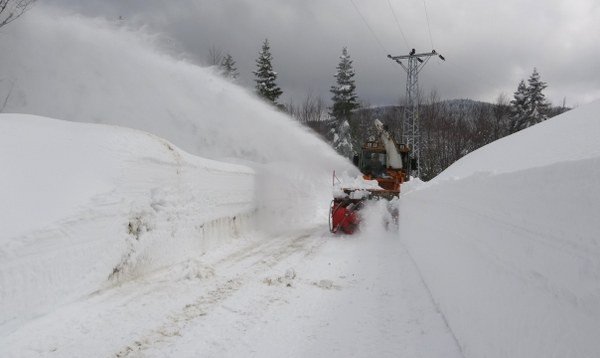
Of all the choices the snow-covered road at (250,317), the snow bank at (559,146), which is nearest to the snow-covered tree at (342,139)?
the snow-covered road at (250,317)

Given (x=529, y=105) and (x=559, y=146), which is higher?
(x=529, y=105)

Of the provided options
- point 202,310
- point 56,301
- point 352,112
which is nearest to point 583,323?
point 202,310

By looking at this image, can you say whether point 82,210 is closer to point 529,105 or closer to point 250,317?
point 250,317

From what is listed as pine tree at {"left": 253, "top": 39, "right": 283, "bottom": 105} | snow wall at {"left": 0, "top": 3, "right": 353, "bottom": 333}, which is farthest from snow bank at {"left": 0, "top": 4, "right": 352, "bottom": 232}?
pine tree at {"left": 253, "top": 39, "right": 283, "bottom": 105}

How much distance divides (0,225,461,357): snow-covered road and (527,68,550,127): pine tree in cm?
4313

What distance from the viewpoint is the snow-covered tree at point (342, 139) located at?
1796 inches

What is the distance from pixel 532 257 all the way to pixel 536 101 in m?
49.5

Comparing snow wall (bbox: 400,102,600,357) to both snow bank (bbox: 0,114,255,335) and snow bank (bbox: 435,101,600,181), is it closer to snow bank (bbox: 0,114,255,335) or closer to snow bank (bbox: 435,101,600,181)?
snow bank (bbox: 435,101,600,181)

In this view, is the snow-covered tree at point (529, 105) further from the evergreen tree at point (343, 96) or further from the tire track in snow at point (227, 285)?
the tire track in snow at point (227, 285)

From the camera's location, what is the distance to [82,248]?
14.0 feet

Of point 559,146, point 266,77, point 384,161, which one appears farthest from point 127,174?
point 266,77

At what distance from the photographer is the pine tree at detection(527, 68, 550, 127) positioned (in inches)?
1677

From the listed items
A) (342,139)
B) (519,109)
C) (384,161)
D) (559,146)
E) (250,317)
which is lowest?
(250,317)

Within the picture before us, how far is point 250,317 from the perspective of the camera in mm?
4098
